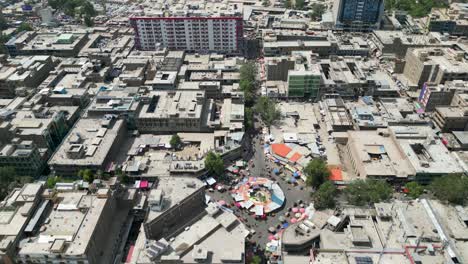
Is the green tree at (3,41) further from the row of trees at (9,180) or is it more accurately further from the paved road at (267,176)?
the paved road at (267,176)

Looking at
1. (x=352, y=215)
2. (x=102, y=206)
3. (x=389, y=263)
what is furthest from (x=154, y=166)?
(x=389, y=263)

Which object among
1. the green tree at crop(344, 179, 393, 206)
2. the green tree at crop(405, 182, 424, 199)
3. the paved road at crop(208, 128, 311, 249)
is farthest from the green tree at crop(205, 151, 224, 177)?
the green tree at crop(405, 182, 424, 199)

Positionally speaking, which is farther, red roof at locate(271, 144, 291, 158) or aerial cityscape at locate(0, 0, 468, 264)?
red roof at locate(271, 144, 291, 158)

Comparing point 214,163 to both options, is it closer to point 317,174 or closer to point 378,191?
point 317,174

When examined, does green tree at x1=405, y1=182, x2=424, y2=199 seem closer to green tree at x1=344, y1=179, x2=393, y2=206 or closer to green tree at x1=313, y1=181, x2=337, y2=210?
green tree at x1=344, y1=179, x2=393, y2=206

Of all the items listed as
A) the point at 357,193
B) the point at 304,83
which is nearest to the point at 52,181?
the point at 357,193

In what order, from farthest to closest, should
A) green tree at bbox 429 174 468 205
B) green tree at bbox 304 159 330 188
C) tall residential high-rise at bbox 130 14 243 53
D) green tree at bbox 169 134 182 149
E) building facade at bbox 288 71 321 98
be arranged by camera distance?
tall residential high-rise at bbox 130 14 243 53
building facade at bbox 288 71 321 98
green tree at bbox 169 134 182 149
green tree at bbox 304 159 330 188
green tree at bbox 429 174 468 205

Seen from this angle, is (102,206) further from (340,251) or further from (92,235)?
(340,251)
